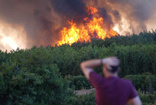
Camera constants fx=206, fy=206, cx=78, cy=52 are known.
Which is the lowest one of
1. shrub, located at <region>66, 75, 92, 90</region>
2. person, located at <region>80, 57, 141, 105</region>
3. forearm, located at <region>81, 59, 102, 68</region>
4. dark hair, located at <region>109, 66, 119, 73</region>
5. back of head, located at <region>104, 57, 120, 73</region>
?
person, located at <region>80, 57, 141, 105</region>

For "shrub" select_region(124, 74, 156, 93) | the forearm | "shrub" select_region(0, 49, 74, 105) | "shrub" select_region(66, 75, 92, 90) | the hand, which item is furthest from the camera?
"shrub" select_region(66, 75, 92, 90)

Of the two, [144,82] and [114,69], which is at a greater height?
[144,82]

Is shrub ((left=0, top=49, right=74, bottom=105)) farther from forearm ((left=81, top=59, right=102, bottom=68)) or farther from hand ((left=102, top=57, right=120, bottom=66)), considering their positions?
hand ((left=102, top=57, right=120, bottom=66))

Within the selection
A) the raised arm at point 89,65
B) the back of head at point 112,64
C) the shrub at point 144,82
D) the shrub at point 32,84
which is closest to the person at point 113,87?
the back of head at point 112,64

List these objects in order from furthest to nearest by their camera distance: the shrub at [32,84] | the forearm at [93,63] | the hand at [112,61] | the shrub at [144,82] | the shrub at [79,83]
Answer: the shrub at [79,83] < the shrub at [144,82] < the shrub at [32,84] < the forearm at [93,63] < the hand at [112,61]

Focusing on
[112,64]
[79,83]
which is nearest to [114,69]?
[112,64]

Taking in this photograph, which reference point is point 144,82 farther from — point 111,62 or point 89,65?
point 111,62

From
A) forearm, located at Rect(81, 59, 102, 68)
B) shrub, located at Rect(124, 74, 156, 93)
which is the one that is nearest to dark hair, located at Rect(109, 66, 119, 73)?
forearm, located at Rect(81, 59, 102, 68)

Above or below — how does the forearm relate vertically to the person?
above

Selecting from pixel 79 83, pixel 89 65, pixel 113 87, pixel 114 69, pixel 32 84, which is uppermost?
pixel 79 83

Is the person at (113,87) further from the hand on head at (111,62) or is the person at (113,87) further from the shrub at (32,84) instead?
the shrub at (32,84)

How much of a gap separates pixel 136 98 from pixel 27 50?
8096mm

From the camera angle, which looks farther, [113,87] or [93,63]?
[93,63]

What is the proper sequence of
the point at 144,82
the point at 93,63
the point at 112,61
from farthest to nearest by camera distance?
the point at 144,82
the point at 93,63
the point at 112,61
